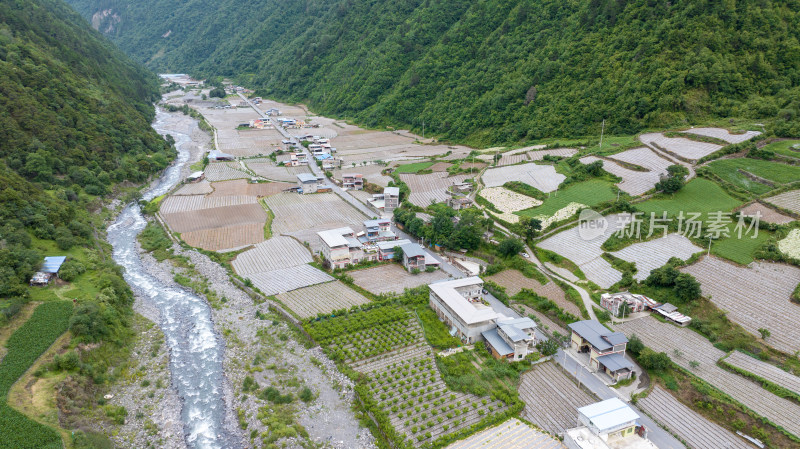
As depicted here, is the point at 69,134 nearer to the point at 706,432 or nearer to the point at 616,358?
the point at 616,358

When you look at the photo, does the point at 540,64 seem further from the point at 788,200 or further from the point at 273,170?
the point at 273,170

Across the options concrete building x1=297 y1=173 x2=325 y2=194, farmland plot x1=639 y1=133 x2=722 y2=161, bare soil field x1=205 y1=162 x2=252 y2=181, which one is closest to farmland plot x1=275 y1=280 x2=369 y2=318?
concrete building x1=297 y1=173 x2=325 y2=194

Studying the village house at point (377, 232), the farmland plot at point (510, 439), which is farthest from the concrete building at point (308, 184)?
the farmland plot at point (510, 439)

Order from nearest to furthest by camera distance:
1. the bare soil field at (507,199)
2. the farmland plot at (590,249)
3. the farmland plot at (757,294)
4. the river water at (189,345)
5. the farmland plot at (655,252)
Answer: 1. the river water at (189,345)
2. the farmland plot at (757,294)
3. the farmland plot at (655,252)
4. the farmland plot at (590,249)
5. the bare soil field at (507,199)

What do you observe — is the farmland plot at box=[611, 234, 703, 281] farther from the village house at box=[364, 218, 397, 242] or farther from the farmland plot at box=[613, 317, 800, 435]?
the village house at box=[364, 218, 397, 242]

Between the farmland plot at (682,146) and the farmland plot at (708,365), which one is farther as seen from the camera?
the farmland plot at (682,146)

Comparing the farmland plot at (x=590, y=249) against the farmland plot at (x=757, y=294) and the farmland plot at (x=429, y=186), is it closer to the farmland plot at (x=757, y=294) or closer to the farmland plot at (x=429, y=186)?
the farmland plot at (x=757, y=294)

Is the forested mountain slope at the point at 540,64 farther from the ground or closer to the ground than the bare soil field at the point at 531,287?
farther from the ground
